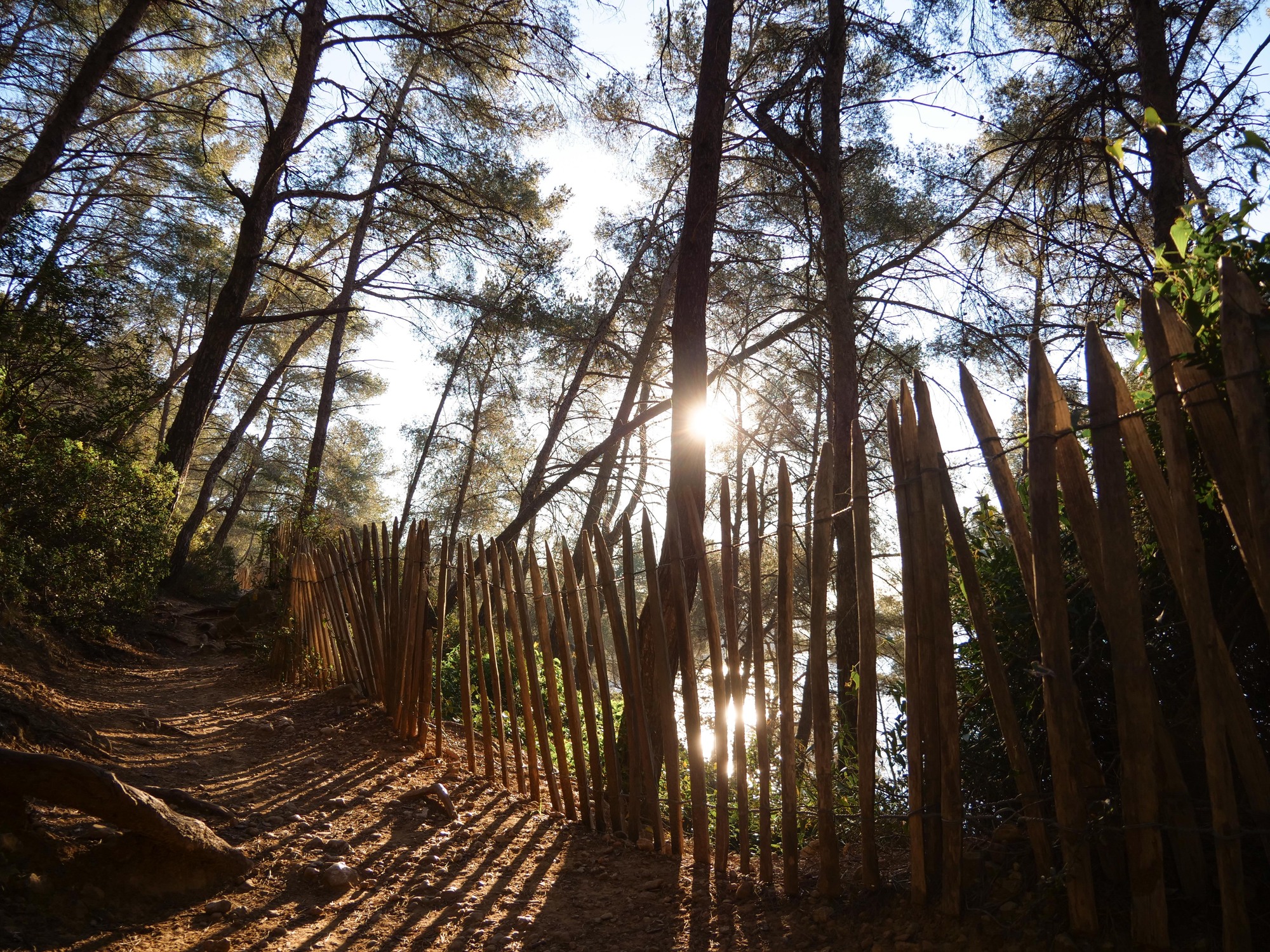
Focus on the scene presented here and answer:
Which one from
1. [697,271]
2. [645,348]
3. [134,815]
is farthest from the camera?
[645,348]

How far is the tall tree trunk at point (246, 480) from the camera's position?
1953cm

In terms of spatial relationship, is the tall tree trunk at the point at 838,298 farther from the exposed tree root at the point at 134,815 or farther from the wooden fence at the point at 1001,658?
the exposed tree root at the point at 134,815

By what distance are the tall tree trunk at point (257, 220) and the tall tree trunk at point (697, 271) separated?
5565mm

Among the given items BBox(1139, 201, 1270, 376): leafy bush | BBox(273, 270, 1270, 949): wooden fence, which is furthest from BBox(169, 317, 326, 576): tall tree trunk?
BBox(1139, 201, 1270, 376): leafy bush

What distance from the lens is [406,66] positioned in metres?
12.4

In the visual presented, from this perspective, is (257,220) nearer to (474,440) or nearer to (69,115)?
(69,115)

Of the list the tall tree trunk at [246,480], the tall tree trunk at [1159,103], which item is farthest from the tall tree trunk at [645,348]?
the tall tree trunk at [246,480]

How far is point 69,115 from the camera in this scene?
6738mm

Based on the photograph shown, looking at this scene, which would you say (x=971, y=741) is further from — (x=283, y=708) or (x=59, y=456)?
(x=59, y=456)

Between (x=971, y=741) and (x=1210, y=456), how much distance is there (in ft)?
4.32

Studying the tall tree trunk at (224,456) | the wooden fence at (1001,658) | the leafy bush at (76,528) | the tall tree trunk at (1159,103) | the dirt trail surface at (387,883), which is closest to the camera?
the wooden fence at (1001,658)

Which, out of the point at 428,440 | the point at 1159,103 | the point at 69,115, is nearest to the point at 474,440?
the point at 428,440

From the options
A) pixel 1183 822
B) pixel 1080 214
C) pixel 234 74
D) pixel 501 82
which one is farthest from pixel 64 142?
pixel 1183 822

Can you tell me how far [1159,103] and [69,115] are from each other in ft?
28.0
